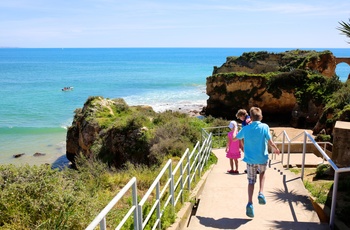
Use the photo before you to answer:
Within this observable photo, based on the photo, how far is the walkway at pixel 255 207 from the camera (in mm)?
5785

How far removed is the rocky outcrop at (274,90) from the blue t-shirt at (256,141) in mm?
28874

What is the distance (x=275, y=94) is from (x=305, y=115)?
4217mm

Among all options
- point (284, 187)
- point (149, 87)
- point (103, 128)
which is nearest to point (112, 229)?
point (284, 187)

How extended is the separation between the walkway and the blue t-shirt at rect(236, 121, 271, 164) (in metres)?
0.99

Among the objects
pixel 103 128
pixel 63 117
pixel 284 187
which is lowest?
pixel 63 117

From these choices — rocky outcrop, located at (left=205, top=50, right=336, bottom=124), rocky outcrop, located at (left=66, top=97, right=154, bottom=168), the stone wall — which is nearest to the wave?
rocky outcrop, located at (left=66, top=97, right=154, bottom=168)

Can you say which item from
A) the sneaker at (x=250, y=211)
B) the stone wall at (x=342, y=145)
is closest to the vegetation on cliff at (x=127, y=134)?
the stone wall at (x=342, y=145)

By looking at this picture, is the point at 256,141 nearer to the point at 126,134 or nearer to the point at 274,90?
the point at 126,134

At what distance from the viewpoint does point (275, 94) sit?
1447 inches

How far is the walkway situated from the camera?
5785 mm

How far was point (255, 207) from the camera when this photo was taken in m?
6.58

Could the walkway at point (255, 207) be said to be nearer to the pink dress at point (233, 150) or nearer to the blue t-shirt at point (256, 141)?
the pink dress at point (233, 150)

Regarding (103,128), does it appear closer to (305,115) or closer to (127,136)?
(127,136)

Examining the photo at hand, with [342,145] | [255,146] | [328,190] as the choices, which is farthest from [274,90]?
[255,146]
